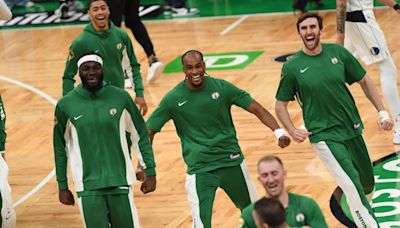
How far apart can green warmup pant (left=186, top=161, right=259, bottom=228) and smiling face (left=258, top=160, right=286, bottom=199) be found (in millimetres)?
1970

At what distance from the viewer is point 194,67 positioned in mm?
9133

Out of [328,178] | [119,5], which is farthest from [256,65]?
[328,178]

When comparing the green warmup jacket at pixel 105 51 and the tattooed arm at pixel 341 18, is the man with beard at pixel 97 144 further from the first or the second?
the tattooed arm at pixel 341 18

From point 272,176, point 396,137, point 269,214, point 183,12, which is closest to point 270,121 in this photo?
point 272,176

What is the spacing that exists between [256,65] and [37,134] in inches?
147

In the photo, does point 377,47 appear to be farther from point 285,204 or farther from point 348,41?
point 285,204

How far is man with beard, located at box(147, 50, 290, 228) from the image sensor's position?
9203 mm

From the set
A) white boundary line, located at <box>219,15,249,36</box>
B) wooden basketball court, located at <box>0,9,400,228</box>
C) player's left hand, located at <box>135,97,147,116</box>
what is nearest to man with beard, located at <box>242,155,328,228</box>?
wooden basketball court, located at <box>0,9,400,228</box>

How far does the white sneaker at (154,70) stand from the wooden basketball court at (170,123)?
0.14m

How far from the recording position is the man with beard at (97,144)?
884cm

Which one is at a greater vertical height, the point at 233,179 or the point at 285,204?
the point at 285,204

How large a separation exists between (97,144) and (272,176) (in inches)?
80.5

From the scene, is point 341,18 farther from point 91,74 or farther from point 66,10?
point 66,10

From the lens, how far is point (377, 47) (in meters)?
12.3
